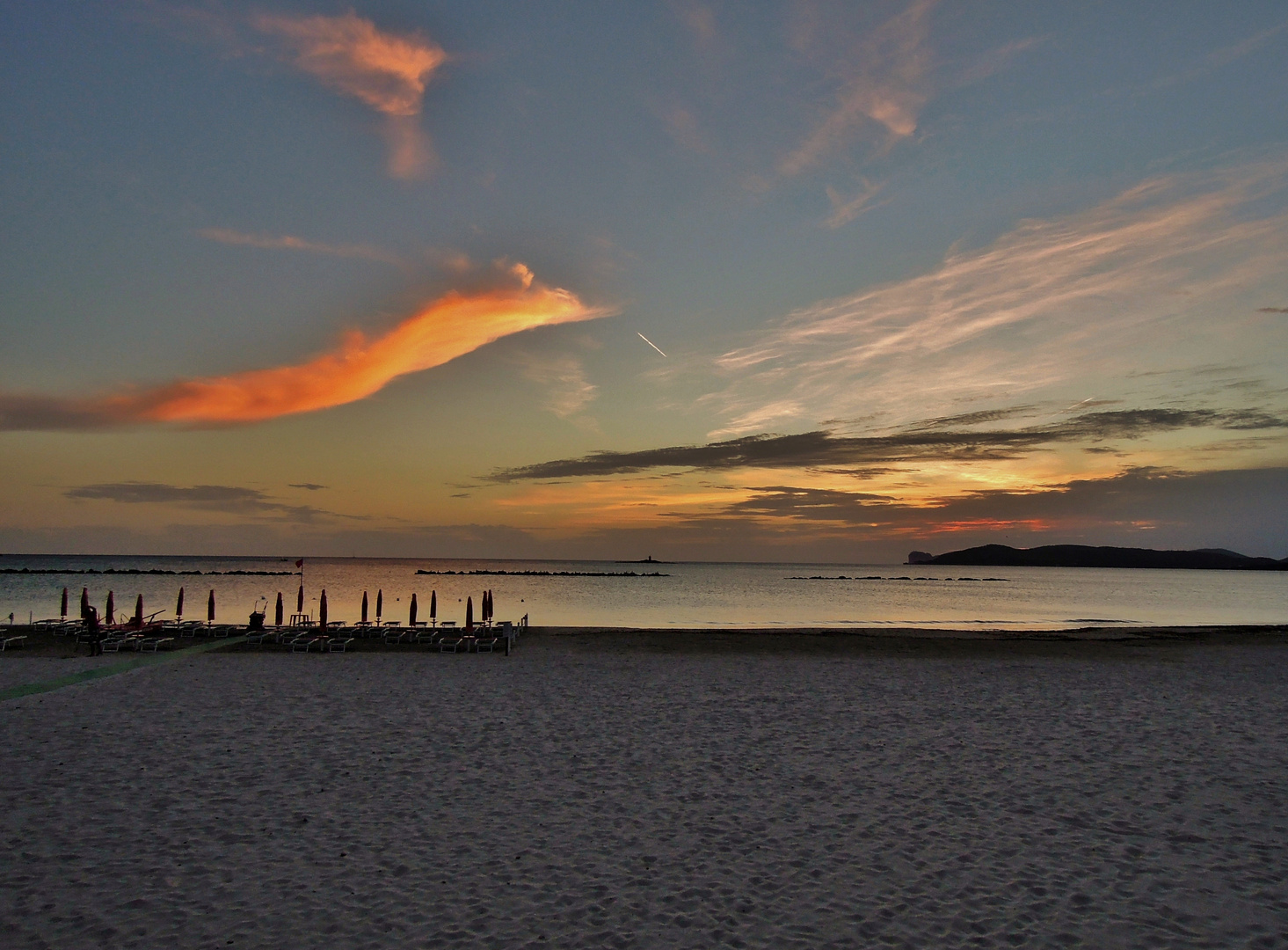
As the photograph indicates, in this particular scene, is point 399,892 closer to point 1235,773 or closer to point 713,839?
point 713,839

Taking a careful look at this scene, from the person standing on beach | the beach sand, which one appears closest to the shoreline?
the person standing on beach

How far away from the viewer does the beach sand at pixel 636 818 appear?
261 inches

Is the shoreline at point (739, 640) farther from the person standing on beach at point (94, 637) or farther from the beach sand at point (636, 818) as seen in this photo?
Answer: the beach sand at point (636, 818)

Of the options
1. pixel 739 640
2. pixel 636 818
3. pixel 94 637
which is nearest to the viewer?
pixel 636 818

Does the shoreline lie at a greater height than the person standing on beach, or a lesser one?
lesser

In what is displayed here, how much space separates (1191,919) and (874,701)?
1034 cm

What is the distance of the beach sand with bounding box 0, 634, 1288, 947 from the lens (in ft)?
21.7

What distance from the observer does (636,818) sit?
30.4ft

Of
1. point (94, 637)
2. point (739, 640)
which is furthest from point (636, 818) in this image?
point (739, 640)

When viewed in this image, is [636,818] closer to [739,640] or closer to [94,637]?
[94,637]

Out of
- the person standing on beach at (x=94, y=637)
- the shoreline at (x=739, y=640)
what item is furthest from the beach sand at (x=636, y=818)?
the shoreline at (x=739, y=640)

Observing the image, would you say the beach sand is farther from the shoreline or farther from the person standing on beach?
the shoreline

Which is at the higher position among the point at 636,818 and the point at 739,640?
the point at 636,818

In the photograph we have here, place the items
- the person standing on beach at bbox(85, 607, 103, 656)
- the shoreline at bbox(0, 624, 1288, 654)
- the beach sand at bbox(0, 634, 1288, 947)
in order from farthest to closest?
the shoreline at bbox(0, 624, 1288, 654) → the person standing on beach at bbox(85, 607, 103, 656) → the beach sand at bbox(0, 634, 1288, 947)
